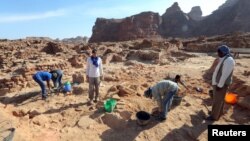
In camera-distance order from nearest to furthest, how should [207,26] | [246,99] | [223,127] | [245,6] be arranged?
[223,127] < [246,99] < [245,6] < [207,26]

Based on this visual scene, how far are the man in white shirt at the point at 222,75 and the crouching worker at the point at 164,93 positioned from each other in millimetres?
739

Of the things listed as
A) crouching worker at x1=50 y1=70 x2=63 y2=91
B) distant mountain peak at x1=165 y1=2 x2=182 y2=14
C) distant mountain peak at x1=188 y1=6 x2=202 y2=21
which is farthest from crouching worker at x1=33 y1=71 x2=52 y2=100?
Result: distant mountain peak at x1=188 y1=6 x2=202 y2=21

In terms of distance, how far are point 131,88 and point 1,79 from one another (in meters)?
4.68

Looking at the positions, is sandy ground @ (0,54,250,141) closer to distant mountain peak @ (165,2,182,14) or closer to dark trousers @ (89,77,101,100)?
dark trousers @ (89,77,101,100)

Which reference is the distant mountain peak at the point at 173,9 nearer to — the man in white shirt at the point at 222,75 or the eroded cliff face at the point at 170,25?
the eroded cliff face at the point at 170,25

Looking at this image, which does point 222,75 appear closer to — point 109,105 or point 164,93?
point 164,93

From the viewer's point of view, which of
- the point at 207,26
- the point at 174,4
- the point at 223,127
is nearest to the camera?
the point at 223,127

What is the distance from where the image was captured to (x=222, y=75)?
492cm

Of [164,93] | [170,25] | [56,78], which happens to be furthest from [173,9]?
[164,93]

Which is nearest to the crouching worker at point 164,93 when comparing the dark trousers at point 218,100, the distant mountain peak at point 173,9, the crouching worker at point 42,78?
the dark trousers at point 218,100

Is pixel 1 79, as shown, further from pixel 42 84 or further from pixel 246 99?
pixel 246 99

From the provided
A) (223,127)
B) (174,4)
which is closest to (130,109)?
(223,127)

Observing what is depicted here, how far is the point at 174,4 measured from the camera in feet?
207

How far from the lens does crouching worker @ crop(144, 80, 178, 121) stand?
5.31 m
